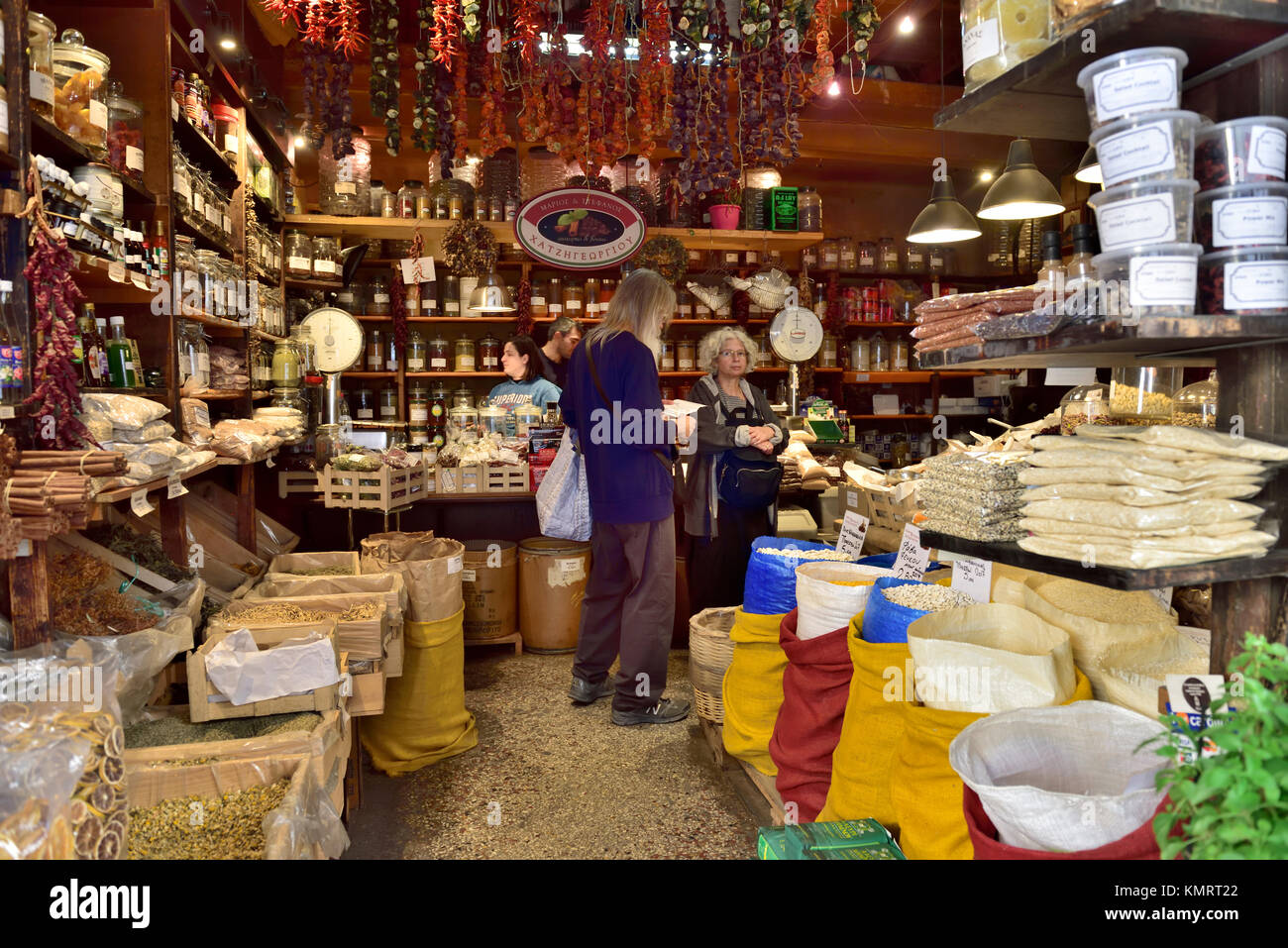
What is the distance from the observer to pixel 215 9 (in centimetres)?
411

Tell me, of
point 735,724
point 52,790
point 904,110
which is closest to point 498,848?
point 735,724

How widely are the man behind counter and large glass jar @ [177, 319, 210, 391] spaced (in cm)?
232

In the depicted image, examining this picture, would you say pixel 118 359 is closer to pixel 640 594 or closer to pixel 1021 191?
pixel 640 594

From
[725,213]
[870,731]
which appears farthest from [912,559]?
[725,213]

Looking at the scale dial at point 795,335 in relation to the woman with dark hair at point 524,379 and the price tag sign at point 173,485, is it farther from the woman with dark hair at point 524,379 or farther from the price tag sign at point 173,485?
the price tag sign at point 173,485

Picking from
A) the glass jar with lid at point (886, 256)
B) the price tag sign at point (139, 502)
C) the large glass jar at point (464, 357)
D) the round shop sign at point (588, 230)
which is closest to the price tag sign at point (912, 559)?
the price tag sign at point (139, 502)

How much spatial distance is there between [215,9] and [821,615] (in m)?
4.11

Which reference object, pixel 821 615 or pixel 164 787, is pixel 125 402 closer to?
pixel 164 787

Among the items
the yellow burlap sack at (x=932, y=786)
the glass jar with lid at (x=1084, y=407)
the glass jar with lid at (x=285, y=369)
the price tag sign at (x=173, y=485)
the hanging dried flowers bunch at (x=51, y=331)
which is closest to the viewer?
the yellow burlap sack at (x=932, y=786)

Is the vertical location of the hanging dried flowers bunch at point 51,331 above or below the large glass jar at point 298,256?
below

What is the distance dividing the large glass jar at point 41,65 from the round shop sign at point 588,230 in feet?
11.4

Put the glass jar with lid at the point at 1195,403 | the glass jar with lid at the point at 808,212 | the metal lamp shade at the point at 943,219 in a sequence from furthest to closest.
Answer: the glass jar with lid at the point at 808,212
the metal lamp shade at the point at 943,219
the glass jar with lid at the point at 1195,403

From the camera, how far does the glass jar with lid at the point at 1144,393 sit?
195 cm

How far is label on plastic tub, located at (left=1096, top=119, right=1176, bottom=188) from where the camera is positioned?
1111mm
